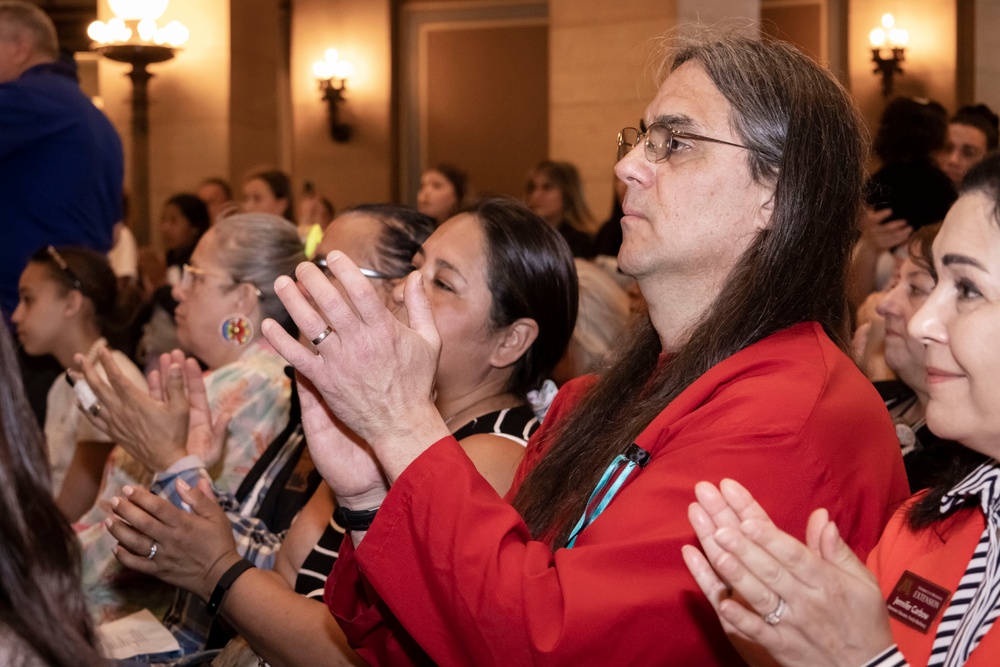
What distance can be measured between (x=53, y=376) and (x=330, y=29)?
5885mm

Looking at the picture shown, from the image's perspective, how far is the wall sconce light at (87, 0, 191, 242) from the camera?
633 centimetres

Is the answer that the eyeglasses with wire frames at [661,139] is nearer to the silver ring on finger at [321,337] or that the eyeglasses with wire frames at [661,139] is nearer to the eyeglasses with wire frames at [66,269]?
the silver ring on finger at [321,337]

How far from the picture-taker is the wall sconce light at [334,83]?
8.88 meters

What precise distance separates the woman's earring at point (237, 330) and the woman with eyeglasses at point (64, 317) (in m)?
0.56

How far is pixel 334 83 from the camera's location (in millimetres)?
8922

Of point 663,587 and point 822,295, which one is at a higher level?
point 822,295

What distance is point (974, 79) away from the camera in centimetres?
776

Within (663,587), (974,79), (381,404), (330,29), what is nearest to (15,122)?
(381,404)

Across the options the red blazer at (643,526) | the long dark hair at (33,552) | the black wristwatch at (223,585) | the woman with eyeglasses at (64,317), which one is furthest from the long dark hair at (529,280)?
the woman with eyeglasses at (64,317)

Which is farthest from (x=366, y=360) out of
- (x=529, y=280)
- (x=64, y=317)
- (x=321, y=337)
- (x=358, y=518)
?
(x=64, y=317)

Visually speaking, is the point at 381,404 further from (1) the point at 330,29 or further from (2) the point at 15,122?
(1) the point at 330,29

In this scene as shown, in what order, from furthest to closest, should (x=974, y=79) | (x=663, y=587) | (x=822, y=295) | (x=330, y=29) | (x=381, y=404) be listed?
(x=330, y=29) → (x=974, y=79) → (x=822, y=295) → (x=381, y=404) → (x=663, y=587)

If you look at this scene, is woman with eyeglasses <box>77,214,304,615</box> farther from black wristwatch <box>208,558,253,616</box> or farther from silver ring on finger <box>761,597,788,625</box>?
silver ring on finger <box>761,597,788,625</box>

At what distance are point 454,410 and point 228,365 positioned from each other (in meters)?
0.99
